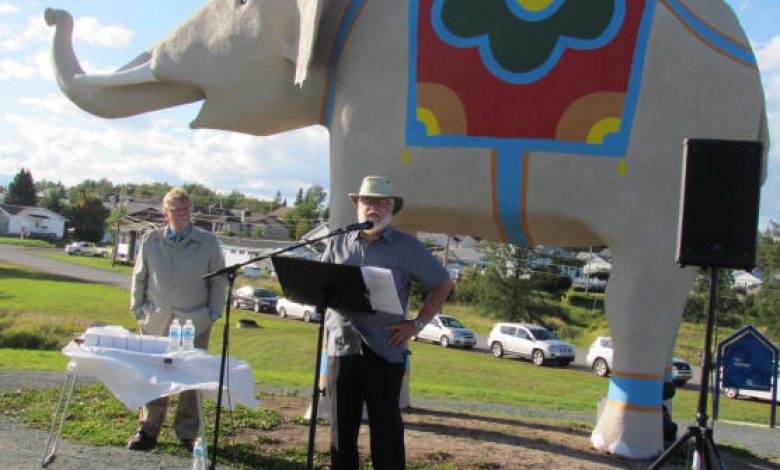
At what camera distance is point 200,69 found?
6.56 meters

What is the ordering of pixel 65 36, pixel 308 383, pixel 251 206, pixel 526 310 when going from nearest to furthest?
pixel 65 36
pixel 308 383
pixel 526 310
pixel 251 206

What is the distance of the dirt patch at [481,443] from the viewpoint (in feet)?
17.9

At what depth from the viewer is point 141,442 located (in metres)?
5.28

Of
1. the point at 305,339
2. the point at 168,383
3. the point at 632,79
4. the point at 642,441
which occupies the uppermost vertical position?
the point at 632,79

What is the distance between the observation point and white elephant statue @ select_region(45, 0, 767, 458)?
5406 millimetres

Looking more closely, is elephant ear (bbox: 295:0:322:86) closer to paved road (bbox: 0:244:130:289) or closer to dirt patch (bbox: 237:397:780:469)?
dirt patch (bbox: 237:397:780:469)

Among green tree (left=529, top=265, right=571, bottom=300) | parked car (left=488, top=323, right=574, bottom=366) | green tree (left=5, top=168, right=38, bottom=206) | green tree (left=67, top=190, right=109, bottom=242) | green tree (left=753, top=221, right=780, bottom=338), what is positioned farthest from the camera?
green tree (left=5, top=168, right=38, bottom=206)

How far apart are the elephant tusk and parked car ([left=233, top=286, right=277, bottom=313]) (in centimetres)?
2709

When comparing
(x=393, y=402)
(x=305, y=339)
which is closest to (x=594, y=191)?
(x=393, y=402)

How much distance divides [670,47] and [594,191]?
116cm

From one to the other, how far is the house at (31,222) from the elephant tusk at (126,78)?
89896 millimetres

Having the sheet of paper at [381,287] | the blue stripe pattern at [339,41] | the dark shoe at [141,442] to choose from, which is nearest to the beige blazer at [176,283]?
the dark shoe at [141,442]

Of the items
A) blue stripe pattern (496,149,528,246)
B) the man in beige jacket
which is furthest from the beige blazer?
blue stripe pattern (496,149,528,246)

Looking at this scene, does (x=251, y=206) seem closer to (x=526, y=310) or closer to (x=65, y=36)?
(x=526, y=310)
